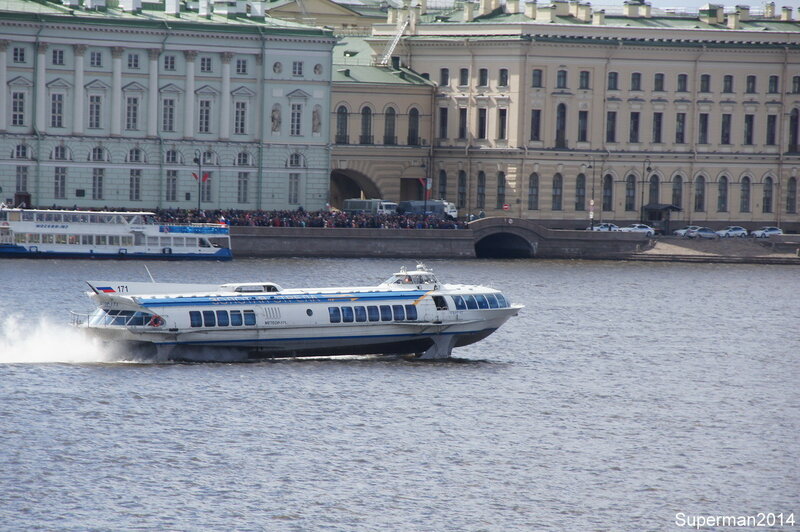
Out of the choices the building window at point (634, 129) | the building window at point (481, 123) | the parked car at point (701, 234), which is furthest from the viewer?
the building window at point (634, 129)

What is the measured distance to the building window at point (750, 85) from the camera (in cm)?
10062

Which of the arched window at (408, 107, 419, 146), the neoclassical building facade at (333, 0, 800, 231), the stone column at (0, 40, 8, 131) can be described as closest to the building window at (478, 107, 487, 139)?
the neoclassical building facade at (333, 0, 800, 231)

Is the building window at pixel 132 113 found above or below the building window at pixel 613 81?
below

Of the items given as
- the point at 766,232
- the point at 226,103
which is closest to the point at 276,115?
the point at 226,103

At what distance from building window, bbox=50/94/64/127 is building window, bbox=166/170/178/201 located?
545 cm

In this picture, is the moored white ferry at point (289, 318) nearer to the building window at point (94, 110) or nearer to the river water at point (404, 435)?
the river water at point (404, 435)

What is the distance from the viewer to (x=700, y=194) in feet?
330

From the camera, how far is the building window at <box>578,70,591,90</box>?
97625mm

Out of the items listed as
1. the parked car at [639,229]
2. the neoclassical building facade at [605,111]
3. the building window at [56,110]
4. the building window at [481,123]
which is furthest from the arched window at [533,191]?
the building window at [56,110]

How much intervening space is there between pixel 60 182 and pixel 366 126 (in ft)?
61.4

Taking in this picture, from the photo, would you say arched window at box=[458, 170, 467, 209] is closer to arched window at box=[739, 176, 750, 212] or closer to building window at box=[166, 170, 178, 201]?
arched window at box=[739, 176, 750, 212]

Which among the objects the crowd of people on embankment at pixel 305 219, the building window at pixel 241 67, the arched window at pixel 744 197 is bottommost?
the crowd of people on embankment at pixel 305 219

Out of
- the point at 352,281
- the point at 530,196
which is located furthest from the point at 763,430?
the point at 530,196

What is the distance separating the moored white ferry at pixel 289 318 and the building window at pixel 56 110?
38.2 meters
